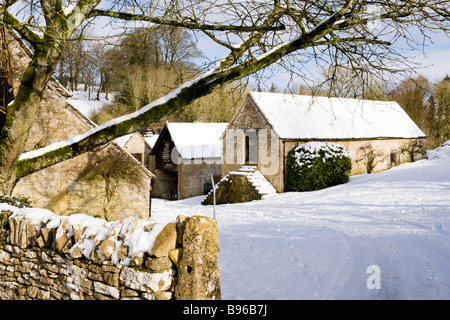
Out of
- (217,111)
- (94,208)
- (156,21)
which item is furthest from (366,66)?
(217,111)

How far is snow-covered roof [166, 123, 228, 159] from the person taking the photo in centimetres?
3052

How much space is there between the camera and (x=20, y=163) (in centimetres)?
702

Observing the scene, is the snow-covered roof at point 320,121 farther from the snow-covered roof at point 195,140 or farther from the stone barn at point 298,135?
the snow-covered roof at point 195,140

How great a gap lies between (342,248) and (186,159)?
70.5 feet

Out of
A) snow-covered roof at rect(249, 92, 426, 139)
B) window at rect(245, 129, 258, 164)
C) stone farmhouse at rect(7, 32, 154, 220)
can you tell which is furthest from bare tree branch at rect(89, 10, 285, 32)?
window at rect(245, 129, 258, 164)

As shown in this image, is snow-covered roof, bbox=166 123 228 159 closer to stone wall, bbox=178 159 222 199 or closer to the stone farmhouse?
stone wall, bbox=178 159 222 199

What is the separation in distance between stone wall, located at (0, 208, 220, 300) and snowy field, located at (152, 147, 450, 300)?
2.84 meters

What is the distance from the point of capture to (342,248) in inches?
375

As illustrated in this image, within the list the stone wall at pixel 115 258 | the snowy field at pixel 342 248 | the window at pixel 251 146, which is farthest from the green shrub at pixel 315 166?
the stone wall at pixel 115 258

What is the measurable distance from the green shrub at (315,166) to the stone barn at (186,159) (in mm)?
9062

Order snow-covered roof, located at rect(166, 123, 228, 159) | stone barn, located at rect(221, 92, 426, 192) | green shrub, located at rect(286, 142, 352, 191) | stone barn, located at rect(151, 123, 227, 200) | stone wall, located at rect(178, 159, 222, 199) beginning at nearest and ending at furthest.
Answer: green shrub, located at rect(286, 142, 352, 191), stone barn, located at rect(221, 92, 426, 192), stone wall, located at rect(178, 159, 222, 199), stone barn, located at rect(151, 123, 227, 200), snow-covered roof, located at rect(166, 123, 228, 159)

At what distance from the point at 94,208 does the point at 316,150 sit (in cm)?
1405

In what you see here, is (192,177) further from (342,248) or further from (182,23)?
(182,23)
